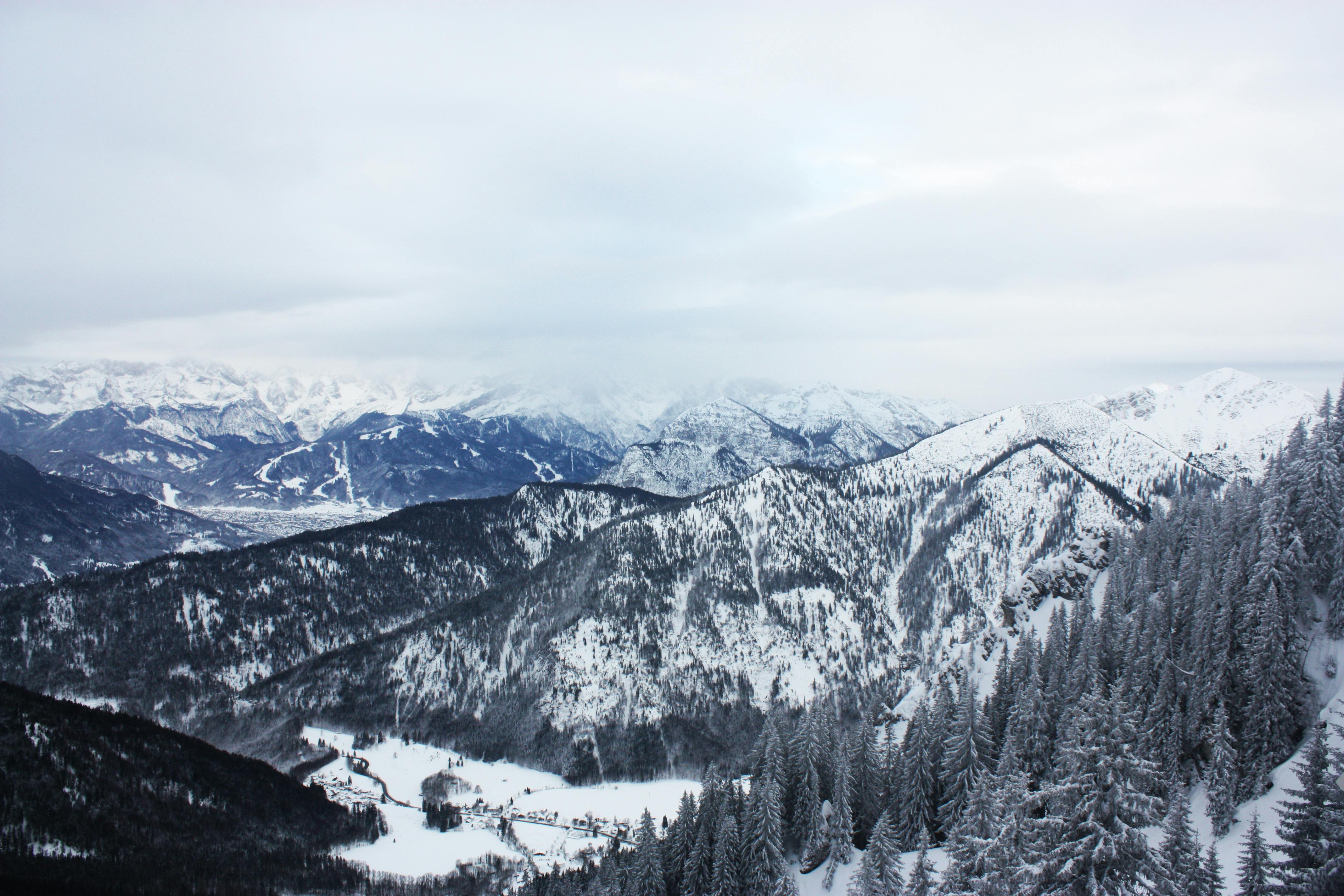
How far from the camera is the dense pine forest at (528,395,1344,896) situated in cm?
3425

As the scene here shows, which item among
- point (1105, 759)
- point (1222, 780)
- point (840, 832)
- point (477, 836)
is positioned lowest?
point (477, 836)

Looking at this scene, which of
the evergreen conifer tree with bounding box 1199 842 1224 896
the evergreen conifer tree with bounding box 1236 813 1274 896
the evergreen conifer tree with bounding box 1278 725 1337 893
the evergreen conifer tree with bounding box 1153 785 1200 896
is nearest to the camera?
the evergreen conifer tree with bounding box 1278 725 1337 893

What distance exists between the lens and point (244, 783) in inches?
6348

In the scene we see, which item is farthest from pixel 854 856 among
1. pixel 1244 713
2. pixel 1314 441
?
pixel 1314 441

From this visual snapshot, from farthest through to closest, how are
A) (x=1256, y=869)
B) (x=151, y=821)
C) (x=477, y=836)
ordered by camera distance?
(x=477, y=836) < (x=151, y=821) < (x=1256, y=869)

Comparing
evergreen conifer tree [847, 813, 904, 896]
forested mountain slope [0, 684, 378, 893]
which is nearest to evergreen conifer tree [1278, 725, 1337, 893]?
evergreen conifer tree [847, 813, 904, 896]

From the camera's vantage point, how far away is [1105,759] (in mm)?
31719

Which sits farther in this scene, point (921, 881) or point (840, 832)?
point (840, 832)

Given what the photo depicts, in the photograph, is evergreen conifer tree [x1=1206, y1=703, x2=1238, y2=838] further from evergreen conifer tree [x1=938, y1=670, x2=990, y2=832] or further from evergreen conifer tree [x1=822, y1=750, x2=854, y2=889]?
evergreen conifer tree [x1=822, y1=750, x2=854, y2=889]

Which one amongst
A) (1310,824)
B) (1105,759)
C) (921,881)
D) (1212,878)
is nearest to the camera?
(1105,759)

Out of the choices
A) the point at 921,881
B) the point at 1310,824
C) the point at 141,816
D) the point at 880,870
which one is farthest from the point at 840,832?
the point at 141,816

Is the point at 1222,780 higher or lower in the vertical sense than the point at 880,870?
higher

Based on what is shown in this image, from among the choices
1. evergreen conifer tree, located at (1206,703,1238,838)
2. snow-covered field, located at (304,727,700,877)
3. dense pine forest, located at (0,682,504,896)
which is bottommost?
snow-covered field, located at (304,727,700,877)

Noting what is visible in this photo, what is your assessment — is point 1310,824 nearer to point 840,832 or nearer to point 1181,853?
point 1181,853
